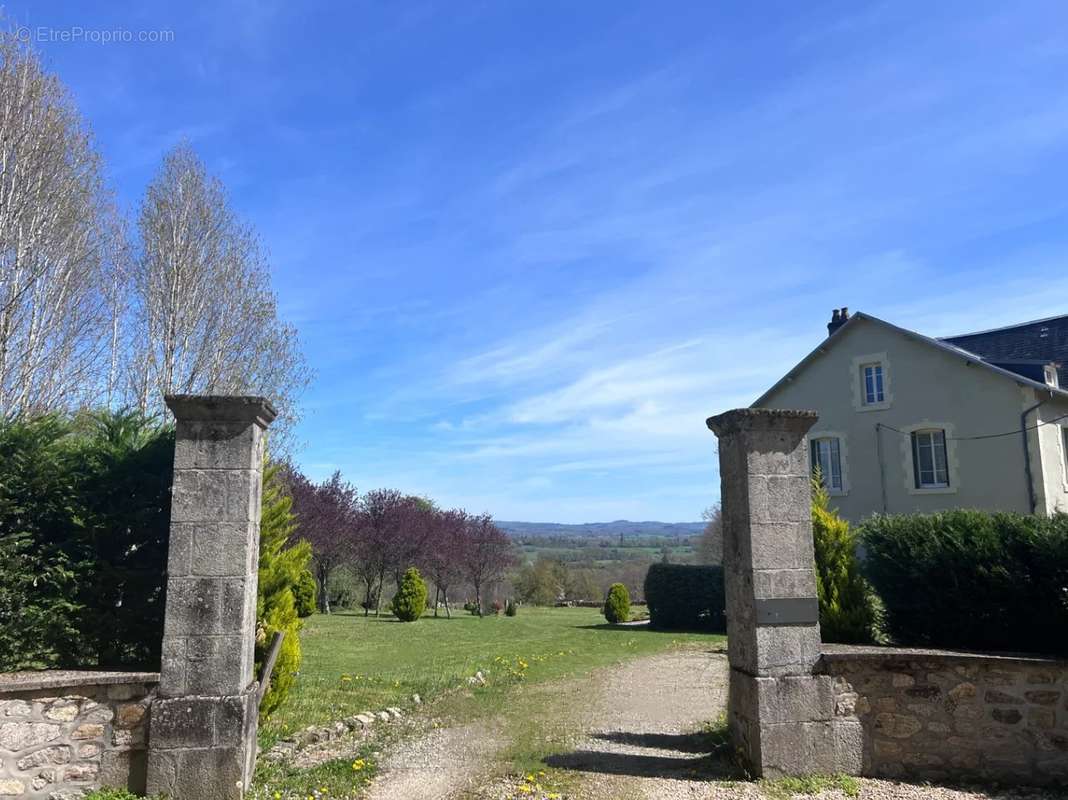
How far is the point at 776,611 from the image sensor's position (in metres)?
Result: 5.22

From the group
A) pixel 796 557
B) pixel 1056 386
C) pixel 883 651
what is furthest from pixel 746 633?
pixel 1056 386

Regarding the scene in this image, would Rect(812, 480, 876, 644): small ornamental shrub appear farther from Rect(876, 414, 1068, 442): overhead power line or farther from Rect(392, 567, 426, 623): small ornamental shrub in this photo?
Rect(392, 567, 426, 623): small ornamental shrub

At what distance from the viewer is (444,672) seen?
401 inches

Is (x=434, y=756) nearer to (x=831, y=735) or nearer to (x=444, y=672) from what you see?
(x=831, y=735)

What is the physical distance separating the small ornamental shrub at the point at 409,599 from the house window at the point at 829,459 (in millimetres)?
11754

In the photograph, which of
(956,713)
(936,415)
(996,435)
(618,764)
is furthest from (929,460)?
(618,764)

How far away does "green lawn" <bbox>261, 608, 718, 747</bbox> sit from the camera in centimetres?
790

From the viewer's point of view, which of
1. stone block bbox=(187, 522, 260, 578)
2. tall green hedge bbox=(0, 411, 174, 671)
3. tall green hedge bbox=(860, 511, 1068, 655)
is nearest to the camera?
stone block bbox=(187, 522, 260, 578)

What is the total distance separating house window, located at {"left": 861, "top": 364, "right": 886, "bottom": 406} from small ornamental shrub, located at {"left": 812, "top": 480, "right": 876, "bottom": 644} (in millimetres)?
13621

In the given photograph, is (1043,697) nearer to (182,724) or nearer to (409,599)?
(182,724)

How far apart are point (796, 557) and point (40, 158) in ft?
43.4

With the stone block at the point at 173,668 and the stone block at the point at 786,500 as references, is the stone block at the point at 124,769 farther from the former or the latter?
the stone block at the point at 786,500

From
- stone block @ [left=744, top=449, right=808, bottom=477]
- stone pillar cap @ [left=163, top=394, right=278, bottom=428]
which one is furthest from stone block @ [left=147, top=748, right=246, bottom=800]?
stone block @ [left=744, top=449, right=808, bottom=477]

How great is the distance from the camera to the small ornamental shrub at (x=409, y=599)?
69.2ft
